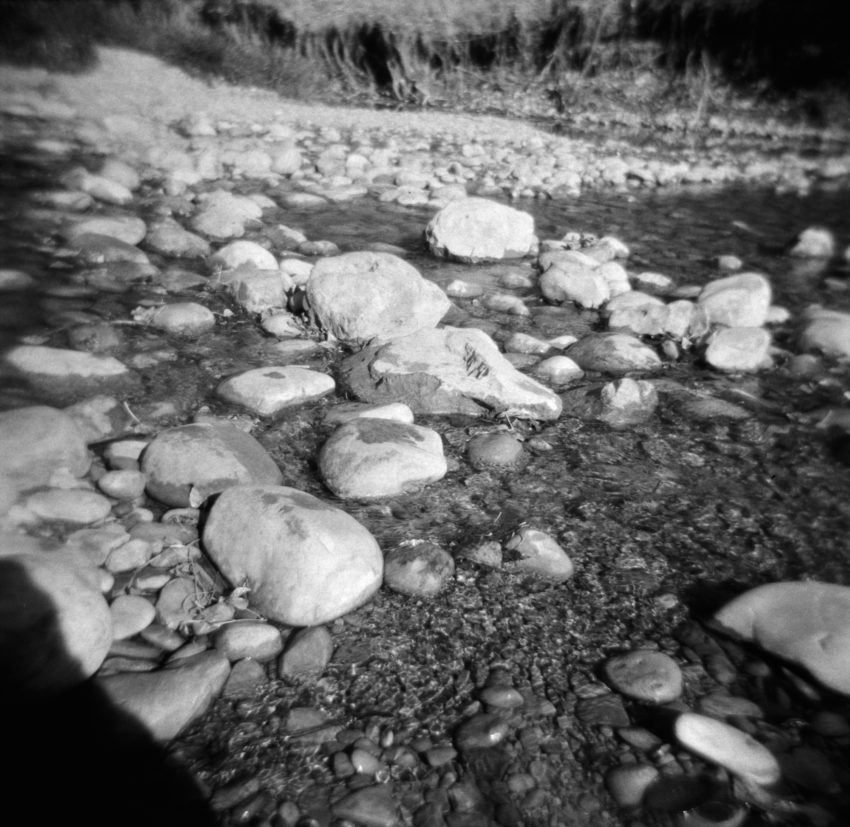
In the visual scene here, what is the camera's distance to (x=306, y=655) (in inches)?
72.5

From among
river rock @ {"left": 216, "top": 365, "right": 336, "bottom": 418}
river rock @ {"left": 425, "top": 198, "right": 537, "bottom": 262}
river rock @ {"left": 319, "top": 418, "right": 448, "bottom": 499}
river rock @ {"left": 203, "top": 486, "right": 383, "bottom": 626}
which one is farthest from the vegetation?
river rock @ {"left": 203, "top": 486, "right": 383, "bottom": 626}

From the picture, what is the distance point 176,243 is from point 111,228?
0.50 m

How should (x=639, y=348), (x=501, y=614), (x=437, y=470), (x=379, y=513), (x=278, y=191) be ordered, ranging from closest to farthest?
1. (x=501, y=614)
2. (x=379, y=513)
3. (x=437, y=470)
4. (x=639, y=348)
5. (x=278, y=191)

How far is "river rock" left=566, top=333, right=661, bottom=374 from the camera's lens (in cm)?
379

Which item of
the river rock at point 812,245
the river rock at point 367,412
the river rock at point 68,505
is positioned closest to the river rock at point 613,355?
the river rock at point 367,412

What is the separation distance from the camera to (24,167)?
608cm

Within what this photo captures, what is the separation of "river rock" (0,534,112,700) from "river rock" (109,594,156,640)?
93 mm

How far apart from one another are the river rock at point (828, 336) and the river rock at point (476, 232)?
91.9 inches

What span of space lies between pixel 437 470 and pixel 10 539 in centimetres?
152

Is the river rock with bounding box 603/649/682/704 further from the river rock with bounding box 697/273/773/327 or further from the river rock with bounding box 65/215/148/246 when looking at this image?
the river rock with bounding box 65/215/148/246

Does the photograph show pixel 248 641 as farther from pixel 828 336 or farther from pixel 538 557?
pixel 828 336

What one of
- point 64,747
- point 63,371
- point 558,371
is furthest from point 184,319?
point 64,747

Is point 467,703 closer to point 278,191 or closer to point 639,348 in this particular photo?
point 639,348

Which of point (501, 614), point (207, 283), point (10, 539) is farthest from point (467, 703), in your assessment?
point (207, 283)
